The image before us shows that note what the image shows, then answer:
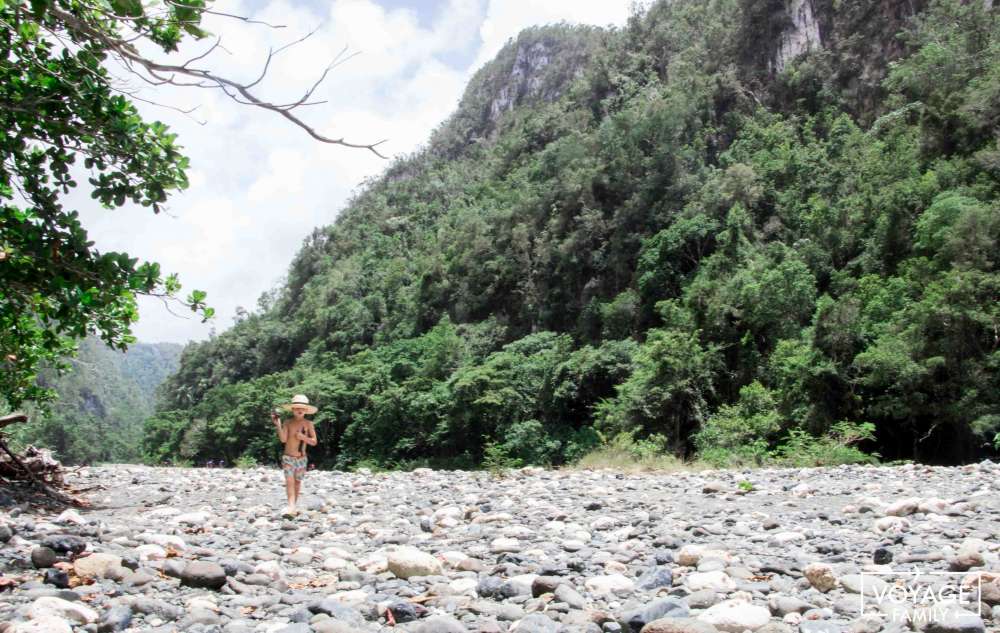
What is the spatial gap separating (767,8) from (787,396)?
1377 inches

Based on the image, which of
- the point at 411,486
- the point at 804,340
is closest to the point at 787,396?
the point at 804,340

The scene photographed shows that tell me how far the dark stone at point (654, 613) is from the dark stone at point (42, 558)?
303 centimetres

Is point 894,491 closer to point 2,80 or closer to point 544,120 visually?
point 2,80

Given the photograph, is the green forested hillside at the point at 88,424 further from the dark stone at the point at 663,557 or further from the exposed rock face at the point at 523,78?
the exposed rock face at the point at 523,78

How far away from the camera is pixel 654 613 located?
→ 2744mm

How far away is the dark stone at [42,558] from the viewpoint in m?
3.56

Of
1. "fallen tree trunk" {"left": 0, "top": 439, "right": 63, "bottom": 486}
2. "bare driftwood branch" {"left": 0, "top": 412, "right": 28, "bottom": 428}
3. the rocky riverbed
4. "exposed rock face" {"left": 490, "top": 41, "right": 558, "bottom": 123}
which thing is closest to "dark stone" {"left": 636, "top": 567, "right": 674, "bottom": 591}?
the rocky riverbed

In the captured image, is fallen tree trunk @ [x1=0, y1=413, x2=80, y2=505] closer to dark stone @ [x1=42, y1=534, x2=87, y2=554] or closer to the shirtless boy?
the shirtless boy

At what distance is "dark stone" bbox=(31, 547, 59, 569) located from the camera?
356cm

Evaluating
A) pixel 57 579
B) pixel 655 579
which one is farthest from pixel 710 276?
pixel 57 579

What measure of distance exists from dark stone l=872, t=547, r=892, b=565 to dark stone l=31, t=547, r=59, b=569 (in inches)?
172

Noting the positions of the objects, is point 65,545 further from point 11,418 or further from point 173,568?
point 11,418

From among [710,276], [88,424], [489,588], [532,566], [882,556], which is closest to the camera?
[489,588]

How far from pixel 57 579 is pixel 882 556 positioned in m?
4.14
